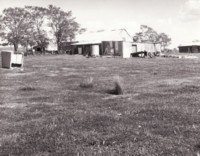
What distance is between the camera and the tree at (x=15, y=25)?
75.0 metres

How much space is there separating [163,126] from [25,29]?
7438 cm

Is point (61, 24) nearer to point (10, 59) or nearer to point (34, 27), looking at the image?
point (34, 27)

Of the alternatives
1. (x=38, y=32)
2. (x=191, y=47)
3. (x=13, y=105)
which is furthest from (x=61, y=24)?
(x=13, y=105)

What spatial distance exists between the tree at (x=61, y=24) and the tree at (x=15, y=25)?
25.9 ft

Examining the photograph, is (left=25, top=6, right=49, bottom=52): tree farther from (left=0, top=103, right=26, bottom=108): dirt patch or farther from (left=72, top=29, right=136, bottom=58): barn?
(left=0, top=103, right=26, bottom=108): dirt patch

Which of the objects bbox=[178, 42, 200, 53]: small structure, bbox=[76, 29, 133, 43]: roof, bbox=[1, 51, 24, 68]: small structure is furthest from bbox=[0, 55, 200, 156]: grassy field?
bbox=[178, 42, 200, 53]: small structure

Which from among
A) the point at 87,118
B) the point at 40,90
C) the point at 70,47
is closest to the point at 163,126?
the point at 87,118

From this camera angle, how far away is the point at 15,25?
76750 mm

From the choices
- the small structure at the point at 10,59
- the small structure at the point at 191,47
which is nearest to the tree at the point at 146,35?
the small structure at the point at 191,47

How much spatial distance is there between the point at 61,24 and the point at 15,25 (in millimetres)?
12564

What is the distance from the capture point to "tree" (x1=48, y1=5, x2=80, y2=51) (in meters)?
80.5

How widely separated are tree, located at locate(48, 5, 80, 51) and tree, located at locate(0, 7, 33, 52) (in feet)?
25.9

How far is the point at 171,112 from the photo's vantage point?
25.7 ft

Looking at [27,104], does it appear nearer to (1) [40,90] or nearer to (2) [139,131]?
(1) [40,90]
